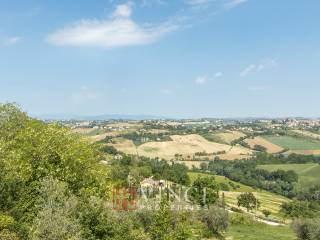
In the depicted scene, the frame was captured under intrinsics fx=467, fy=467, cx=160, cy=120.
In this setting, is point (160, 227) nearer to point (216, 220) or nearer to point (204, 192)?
point (216, 220)

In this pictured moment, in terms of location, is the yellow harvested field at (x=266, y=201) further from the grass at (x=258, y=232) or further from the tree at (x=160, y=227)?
the tree at (x=160, y=227)

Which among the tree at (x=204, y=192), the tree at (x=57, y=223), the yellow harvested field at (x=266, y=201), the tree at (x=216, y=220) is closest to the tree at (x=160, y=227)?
the tree at (x=57, y=223)

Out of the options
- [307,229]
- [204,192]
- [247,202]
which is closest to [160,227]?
[307,229]

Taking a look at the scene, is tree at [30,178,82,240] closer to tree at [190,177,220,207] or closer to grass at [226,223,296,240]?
grass at [226,223,296,240]

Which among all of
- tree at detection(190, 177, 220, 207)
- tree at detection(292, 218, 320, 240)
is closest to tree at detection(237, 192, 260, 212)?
tree at detection(190, 177, 220, 207)

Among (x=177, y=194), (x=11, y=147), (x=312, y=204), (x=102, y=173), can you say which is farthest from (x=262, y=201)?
(x=11, y=147)

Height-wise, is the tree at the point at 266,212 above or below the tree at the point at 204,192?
below

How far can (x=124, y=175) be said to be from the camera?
157875mm

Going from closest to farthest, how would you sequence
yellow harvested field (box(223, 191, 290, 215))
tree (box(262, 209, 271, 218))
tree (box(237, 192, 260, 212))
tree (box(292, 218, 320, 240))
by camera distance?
tree (box(292, 218, 320, 240))
tree (box(262, 209, 271, 218))
tree (box(237, 192, 260, 212))
yellow harvested field (box(223, 191, 290, 215))

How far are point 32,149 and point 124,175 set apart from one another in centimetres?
10575

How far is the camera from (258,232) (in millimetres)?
108562

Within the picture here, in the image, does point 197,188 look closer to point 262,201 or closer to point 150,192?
point 150,192

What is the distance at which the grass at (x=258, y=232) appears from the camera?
96.1 meters

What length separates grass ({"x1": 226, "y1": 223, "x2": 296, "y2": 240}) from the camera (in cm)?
9607
